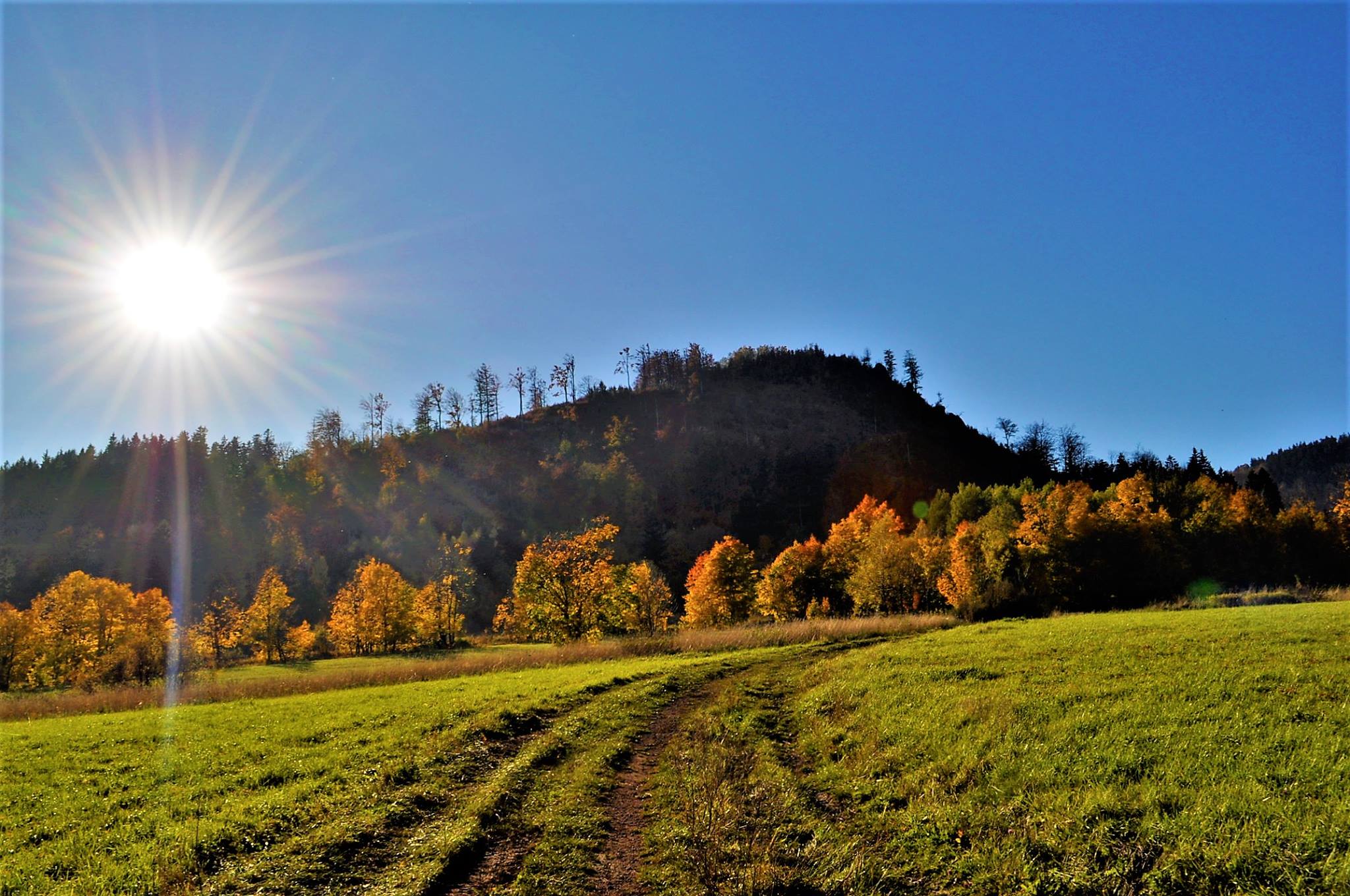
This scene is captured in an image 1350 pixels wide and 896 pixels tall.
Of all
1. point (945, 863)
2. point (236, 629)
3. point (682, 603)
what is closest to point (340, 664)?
point (236, 629)

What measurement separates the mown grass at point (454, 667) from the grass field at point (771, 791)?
10239mm

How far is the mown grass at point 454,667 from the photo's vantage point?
3056 centimetres

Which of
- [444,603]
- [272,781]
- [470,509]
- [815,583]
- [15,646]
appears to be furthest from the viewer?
[470,509]

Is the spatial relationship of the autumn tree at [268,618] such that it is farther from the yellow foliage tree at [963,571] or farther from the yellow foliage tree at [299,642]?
the yellow foliage tree at [963,571]

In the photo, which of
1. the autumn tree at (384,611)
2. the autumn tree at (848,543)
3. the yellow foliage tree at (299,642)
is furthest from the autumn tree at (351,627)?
the autumn tree at (848,543)

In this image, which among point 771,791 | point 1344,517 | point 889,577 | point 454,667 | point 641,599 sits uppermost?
point 1344,517

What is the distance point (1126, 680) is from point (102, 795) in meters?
25.9

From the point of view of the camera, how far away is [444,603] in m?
99.6

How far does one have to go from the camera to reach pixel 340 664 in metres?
58.3

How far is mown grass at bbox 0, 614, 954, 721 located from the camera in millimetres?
30562

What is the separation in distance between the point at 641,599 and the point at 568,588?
75.7ft

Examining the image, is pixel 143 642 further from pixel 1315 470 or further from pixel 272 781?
pixel 1315 470

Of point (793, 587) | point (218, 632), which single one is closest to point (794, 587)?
point (793, 587)

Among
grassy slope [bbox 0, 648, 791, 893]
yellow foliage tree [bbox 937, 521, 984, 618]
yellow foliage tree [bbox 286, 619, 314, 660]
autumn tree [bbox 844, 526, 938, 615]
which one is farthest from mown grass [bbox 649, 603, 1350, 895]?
yellow foliage tree [bbox 286, 619, 314, 660]
